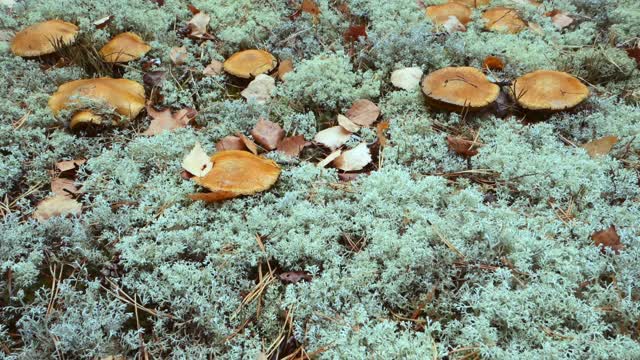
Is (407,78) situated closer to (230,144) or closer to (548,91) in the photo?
(548,91)

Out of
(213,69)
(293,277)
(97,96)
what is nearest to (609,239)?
(293,277)

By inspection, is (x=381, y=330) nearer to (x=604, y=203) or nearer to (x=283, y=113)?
(x=604, y=203)

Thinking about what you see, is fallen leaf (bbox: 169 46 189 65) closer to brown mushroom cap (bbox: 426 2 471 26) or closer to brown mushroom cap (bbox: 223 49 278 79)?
brown mushroom cap (bbox: 223 49 278 79)

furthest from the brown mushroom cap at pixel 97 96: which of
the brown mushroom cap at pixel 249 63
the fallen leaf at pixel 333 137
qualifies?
the fallen leaf at pixel 333 137

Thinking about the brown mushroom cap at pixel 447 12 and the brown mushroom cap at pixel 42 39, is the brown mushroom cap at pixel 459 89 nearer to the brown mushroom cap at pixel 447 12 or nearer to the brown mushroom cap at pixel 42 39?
the brown mushroom cap at pixel 447 12

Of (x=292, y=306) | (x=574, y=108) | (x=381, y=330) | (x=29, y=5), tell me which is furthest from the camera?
(x=29, y=5)

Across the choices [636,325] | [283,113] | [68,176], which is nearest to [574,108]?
[636,325]
